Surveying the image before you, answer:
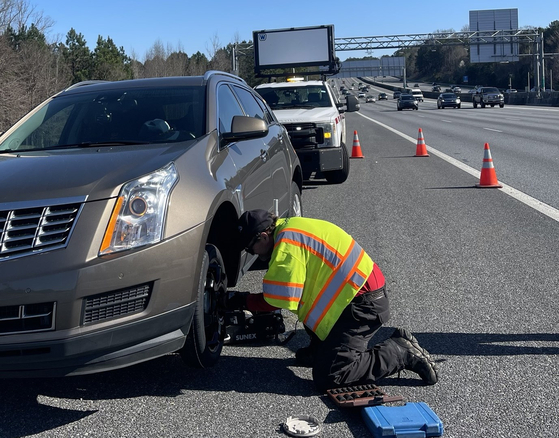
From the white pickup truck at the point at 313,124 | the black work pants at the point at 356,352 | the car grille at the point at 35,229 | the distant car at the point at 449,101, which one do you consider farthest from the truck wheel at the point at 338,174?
the distant car at the point at 449,101

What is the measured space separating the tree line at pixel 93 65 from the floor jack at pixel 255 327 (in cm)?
1639

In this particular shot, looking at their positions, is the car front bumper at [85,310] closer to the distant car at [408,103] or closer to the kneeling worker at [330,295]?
the kneeling worker at [330,295]

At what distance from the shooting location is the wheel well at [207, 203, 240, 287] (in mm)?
4445

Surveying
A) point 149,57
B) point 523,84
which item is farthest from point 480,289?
point 523,84

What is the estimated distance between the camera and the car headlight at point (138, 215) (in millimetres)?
3412

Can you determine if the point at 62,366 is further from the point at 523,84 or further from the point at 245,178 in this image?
the point at 523,84

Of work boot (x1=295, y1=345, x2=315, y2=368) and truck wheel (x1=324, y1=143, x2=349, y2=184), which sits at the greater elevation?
truck wheel (x1=324, y1=143, x2=349, y2=184)

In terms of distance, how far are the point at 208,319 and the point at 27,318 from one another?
113 centimetres

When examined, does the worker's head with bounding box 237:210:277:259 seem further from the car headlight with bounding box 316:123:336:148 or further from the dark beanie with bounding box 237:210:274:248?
the car headlight with bounding box 316:123:336:148

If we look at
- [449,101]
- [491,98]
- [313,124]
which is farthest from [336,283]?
[449,101]

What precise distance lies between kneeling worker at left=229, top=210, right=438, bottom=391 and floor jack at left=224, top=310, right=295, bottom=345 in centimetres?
48

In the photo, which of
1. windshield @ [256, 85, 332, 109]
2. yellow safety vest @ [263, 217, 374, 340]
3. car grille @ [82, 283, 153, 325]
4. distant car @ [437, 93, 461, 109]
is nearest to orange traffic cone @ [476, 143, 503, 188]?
windshield @ [256, 85, 332, 109]

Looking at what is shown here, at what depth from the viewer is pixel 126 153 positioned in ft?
13.6

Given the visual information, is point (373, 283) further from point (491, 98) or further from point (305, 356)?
point (491, 98)
